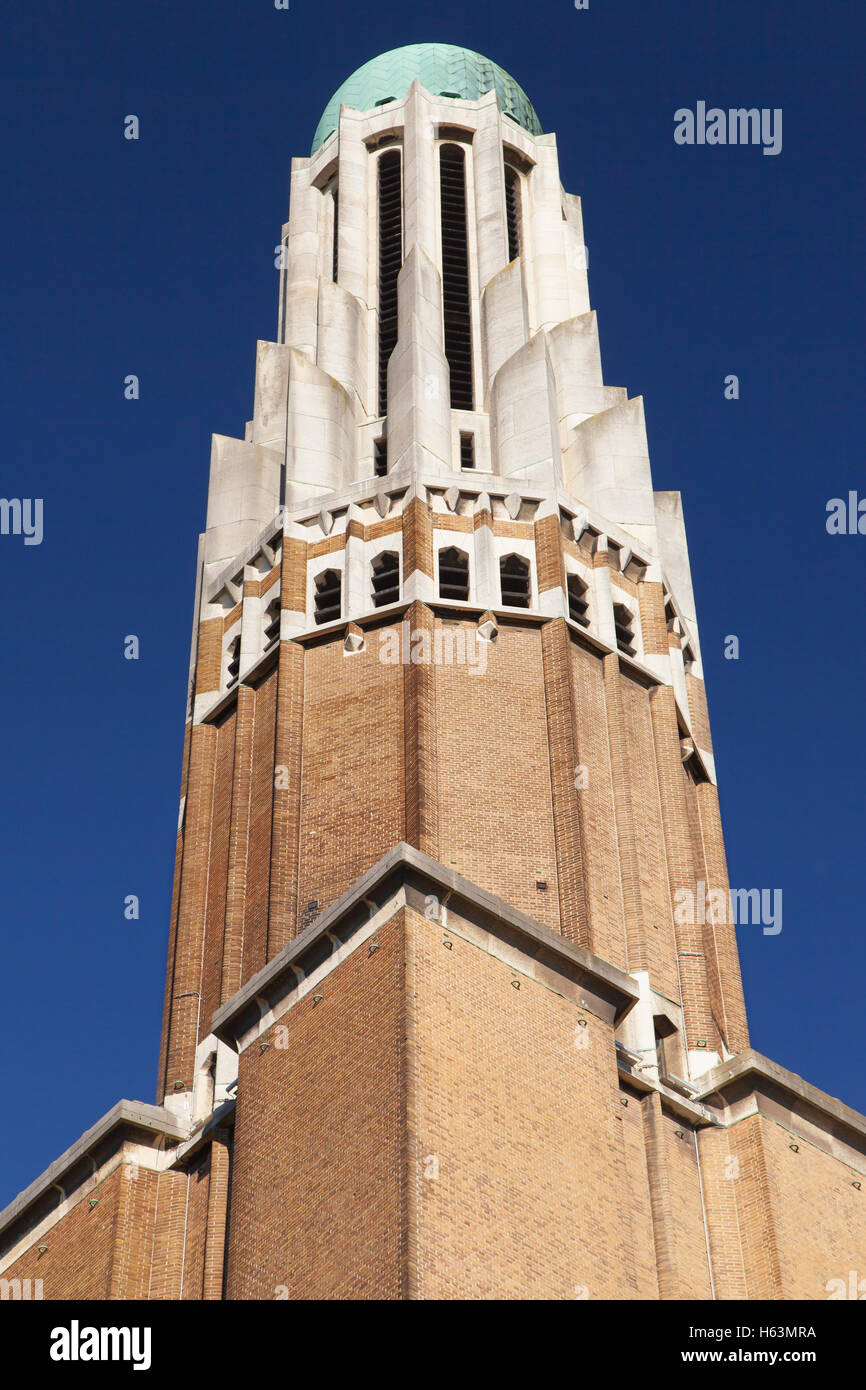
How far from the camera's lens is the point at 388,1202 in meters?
29.7

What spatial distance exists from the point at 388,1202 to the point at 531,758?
12.2m

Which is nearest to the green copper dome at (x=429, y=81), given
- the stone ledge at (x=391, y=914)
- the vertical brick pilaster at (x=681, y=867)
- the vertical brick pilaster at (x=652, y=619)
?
the vertical brick pilaster at (x=652, y=619)

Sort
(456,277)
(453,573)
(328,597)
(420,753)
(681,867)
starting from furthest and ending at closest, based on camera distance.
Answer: (456,277) → (328,597) → (453,573) → (681,867) → (420,753)

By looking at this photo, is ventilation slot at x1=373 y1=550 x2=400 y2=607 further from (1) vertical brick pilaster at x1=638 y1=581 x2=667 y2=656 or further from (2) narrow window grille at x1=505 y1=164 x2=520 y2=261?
(2) narrow window grille at x1=505 y1=164 x2=520 y2=261

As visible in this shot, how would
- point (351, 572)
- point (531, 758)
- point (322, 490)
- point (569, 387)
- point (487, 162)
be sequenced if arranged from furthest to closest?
point (487, 162), point (569, 387), point (322, 490), point (351, 572), point (531, 758)

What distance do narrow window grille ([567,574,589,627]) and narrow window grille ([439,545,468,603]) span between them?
222 centimetres

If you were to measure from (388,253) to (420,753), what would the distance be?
60.4ft

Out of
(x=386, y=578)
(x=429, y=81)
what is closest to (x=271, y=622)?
(x=386, y=578)

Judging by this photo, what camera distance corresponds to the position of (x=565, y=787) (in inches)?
1550

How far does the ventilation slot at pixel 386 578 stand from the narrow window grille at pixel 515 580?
6.83ft

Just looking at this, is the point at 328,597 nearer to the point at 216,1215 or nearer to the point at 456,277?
the point at 456,277

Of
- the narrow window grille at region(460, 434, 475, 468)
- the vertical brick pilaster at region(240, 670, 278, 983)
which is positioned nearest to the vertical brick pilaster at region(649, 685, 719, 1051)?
the narrow window grille at region(460, 434, 475, 468)
